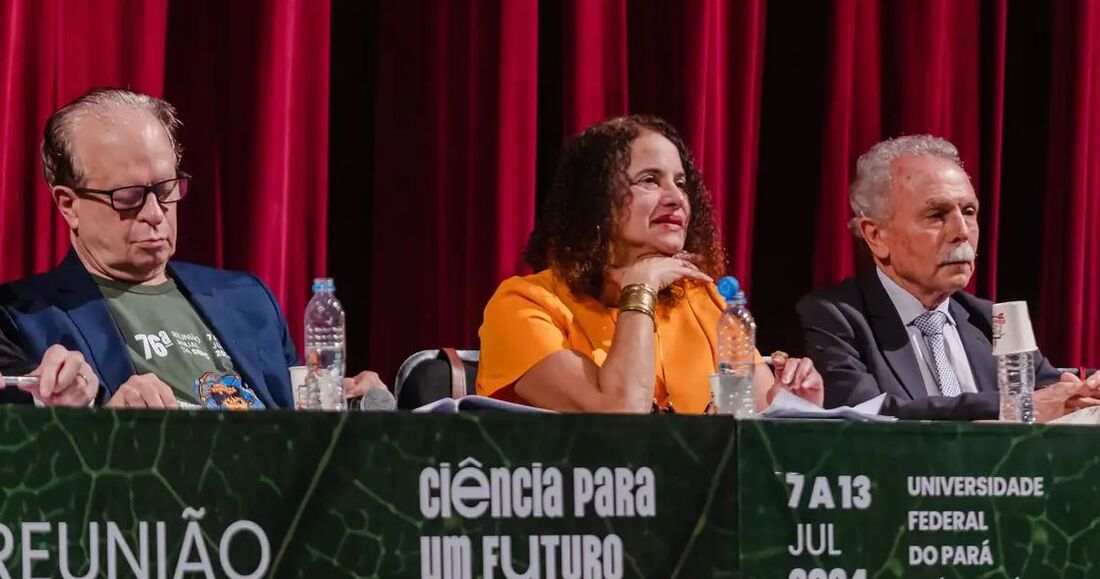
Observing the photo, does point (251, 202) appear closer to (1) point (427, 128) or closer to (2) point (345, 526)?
(1) point (427, 128)

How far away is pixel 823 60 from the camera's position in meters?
3.81

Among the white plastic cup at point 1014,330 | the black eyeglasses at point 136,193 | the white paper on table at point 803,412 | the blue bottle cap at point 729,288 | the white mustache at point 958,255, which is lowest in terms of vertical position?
the white paper on table at point 803,412

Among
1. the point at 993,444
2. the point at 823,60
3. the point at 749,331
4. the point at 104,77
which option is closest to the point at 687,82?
the point at 823,60

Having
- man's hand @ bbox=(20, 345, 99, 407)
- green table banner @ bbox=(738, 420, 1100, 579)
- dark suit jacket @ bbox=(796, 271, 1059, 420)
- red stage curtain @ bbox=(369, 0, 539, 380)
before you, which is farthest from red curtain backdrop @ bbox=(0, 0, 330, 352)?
green table banner @ bbox=(738, 420, 1100, 579)

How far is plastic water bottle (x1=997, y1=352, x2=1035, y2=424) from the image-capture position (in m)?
2.52

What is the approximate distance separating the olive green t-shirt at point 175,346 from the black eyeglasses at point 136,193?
15cm

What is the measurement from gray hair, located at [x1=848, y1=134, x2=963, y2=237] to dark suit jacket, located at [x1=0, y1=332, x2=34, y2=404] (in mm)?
1833

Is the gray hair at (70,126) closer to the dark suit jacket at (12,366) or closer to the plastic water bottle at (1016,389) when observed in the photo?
the dark suit jacket at (12,366)

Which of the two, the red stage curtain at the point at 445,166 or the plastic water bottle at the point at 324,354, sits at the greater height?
the red stage curtain at the point at 445,166

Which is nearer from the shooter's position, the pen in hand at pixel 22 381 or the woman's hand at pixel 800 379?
the pen in hand at pixel 22 381

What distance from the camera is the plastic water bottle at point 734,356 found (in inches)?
93.0

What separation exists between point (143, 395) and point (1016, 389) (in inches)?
Result: 58.6

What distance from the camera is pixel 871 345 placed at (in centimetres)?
306

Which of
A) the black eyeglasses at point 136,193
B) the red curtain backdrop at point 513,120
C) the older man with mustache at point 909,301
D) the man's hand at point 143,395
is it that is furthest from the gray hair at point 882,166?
the man's hand at point 143,395
